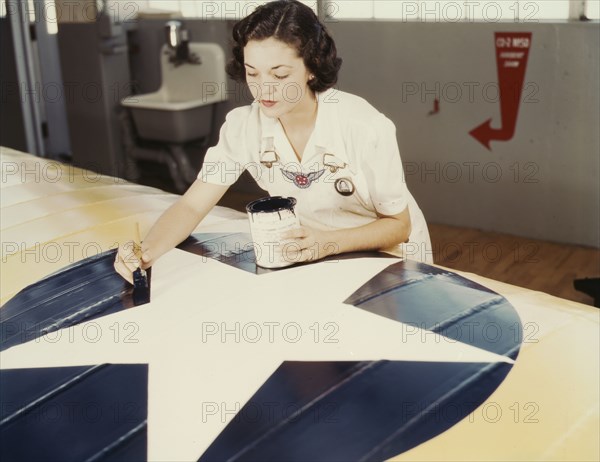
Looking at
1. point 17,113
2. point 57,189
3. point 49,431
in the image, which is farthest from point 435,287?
point 17,113

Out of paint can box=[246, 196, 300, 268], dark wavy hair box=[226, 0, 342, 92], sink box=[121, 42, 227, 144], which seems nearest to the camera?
paint can box=[246, 196, 300, 268]

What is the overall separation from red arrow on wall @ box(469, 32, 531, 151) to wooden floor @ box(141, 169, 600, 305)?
0.49 m

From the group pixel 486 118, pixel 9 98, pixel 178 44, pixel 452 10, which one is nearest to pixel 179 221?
pixel 486 118

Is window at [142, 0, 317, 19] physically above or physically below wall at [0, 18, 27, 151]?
above

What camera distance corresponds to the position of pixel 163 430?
38.6 inches

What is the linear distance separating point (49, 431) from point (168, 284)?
42cm

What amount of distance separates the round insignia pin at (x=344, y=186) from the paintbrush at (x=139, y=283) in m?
0.44

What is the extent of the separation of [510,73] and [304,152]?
2.00 m

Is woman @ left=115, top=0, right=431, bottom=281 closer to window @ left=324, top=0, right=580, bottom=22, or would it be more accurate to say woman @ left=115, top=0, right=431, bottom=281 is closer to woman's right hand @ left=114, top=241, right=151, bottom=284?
woman's right hand @ left=114, top=241, right=151, bottom=284

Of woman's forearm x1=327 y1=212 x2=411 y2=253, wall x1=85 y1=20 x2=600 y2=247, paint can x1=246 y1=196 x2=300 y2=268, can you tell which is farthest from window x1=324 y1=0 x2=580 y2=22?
paint can x1=246 y1=196 x2=300 y2=268

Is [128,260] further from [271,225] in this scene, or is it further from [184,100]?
[184,100]

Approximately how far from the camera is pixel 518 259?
10.5 ft

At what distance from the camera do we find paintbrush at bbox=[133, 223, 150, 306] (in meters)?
1.33

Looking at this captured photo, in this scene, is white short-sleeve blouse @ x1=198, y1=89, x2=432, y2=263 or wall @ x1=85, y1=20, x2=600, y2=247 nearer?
white short-sleeve blouse @ x1=198, y1=89, x2=432, y2=263
